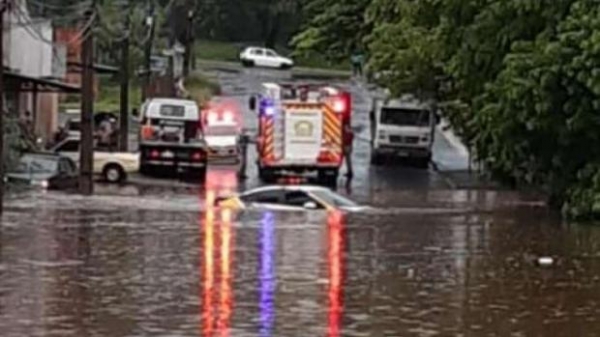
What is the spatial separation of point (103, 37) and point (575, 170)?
3325cm

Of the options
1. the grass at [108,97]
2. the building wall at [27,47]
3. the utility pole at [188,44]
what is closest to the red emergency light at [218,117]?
the building wall at [27,47]

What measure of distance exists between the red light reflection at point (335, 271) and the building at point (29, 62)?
21.2 meters

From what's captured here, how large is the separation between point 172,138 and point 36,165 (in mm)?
11107

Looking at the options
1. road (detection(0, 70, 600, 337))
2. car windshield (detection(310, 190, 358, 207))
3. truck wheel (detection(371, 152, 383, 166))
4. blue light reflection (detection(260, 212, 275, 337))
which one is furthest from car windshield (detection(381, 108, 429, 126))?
blue light reflection (detection(260, 212, 275, 337))

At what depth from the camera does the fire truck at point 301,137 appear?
52.7 m

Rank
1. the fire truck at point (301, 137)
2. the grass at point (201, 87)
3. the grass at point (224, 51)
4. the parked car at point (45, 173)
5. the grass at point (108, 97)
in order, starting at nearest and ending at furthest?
the parked car at point (45, 173)
the fire truck at point (301, 137)
the grass at point (201, 87)
the grass at point (108, 97)
the grass at point (224, 51)

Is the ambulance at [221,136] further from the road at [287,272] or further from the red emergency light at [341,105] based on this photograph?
the road at [287,272]

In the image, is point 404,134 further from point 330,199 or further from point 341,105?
point 330,199

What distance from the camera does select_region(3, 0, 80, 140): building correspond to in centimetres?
5469

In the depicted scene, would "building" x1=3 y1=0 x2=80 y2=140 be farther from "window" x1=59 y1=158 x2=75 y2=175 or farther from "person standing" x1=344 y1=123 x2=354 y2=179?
"person standing" x1=344 y1=123 x2=354 y2=179

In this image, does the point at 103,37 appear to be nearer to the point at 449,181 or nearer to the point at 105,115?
the point at 105,115

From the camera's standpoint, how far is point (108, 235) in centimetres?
2911

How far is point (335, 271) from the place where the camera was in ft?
74.3

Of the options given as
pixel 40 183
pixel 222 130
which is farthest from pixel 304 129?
pixel 40 183
